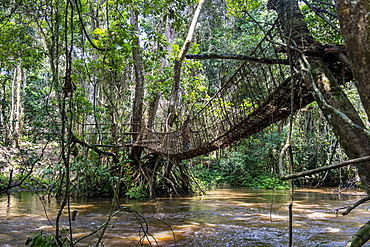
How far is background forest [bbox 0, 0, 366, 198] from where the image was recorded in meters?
3.52

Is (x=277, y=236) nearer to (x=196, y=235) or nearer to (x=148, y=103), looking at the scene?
(x=196, y=235)

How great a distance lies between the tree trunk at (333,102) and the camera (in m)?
1.37

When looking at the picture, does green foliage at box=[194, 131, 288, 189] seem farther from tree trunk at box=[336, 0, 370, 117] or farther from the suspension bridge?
tree trunk at box=[336, 0, 370, 117]

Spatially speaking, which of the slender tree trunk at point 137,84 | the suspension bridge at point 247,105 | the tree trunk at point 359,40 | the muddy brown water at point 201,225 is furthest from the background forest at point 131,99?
the tree trunk at point 359,40

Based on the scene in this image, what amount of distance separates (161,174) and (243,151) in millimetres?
4654

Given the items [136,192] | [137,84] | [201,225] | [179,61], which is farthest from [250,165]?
[201,225]

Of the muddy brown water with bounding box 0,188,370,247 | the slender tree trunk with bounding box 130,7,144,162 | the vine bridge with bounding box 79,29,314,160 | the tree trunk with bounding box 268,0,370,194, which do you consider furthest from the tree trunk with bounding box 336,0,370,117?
the slender tree trunk with bounding box 130,7,144,162

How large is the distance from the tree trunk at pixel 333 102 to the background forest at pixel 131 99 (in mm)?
352

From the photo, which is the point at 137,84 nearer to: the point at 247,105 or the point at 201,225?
the point at 247,105

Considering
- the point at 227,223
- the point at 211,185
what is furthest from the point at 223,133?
the point at 211,185

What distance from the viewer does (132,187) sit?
5469 millimetres

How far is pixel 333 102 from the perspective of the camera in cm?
154

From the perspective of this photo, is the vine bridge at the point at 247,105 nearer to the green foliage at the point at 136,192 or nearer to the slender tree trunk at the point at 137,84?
the slender tree trunk at the point at 137,84

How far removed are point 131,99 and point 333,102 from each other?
19.7 feet
